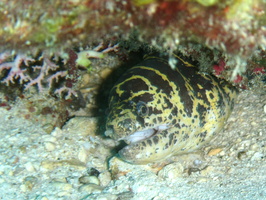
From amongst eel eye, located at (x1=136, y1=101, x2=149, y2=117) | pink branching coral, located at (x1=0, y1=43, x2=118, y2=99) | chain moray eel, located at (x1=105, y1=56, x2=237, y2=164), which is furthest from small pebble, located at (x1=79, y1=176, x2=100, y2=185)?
pink branching coral, located at (x1=0, y1=43, x2=118, y2=99)

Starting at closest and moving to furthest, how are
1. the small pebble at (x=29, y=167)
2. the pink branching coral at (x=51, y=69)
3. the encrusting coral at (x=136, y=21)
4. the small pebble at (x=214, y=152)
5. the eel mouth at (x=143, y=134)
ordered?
the encrusting coral at (x=136, y=21) → the small pebble at (x=29, y=167) → the pink branching coral at (x=51, y=69) → the eel mouth at (x=143, y=134) → the small pebble at (x=214, y=152)

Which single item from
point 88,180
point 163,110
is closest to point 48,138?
point 88,180

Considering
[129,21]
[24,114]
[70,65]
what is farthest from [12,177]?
[129,21]

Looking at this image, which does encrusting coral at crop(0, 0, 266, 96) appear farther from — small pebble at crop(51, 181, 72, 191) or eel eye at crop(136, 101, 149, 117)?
small pebble at crop(51, 181, 72, 191)

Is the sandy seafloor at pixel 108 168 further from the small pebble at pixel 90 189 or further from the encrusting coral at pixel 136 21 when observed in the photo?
the encrusting coral at pixel 136 21

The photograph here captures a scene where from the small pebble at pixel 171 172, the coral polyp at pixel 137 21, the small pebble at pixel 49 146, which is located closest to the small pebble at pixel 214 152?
the small pebble at pixel 171 172

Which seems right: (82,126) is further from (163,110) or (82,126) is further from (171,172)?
(171,172)

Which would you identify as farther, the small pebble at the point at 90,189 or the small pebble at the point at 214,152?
the small pebble at the point at 214,152
